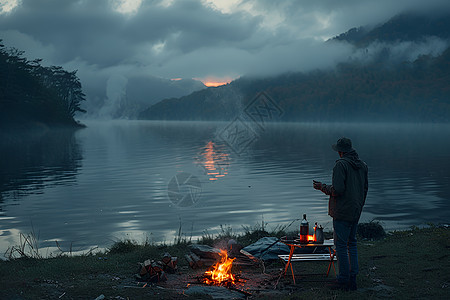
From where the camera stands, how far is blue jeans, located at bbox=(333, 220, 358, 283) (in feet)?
25.8

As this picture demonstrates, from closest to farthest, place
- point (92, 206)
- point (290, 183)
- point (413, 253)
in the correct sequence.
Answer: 1. point (413, 253)
2. point (92, 206)
3. point (290, 183)

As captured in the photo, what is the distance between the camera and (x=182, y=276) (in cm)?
945

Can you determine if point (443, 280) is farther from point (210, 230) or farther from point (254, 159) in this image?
point (254, 159)

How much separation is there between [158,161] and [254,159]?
34.0 feet

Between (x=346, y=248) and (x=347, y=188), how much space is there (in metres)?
1.19

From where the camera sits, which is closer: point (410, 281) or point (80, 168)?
point (410, 281)

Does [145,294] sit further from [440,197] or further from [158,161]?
[158,161]

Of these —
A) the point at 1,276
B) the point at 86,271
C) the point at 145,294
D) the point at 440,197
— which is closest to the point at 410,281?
the point at 145,294

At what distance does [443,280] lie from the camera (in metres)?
8.59

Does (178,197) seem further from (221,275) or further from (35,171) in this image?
(35,171)

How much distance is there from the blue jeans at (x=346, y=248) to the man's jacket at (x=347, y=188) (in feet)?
0.62

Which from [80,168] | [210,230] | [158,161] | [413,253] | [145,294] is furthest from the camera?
[158,161]

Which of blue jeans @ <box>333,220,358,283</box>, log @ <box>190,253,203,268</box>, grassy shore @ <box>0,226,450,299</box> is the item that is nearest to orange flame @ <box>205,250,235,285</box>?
grassy shore @ <box>0,226,450,299</box>

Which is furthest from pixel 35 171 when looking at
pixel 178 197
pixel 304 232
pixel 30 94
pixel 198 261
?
pixel 30 94
